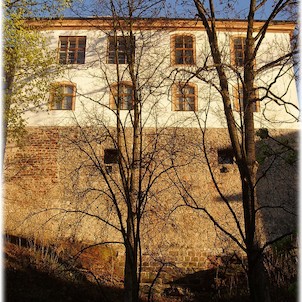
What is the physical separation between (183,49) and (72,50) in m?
4.54

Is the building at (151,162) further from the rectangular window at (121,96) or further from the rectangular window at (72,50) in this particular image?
the rectangular window at (121,96)

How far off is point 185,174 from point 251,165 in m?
8.30

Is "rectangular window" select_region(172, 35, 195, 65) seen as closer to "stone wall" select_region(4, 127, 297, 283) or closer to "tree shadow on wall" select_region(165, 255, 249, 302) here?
"stone wall" select_region(4, 127, 297, 283)

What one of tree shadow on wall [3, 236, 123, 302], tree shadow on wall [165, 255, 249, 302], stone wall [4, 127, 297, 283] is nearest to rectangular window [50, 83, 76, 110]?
stone wall [4, 127, 297, 283]

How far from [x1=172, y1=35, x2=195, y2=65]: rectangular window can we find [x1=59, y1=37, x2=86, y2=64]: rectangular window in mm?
3710

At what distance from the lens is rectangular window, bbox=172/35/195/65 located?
13.7m

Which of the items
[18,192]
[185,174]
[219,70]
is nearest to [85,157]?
[18,192]

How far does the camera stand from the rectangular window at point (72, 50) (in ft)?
45.8

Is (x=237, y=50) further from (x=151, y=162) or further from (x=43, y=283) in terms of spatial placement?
(x=43, y=283)

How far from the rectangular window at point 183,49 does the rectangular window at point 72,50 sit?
3710 mm

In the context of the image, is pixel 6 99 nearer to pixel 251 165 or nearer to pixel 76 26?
pixel 76 26

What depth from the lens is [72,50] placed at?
46.2ft

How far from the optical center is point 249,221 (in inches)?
119

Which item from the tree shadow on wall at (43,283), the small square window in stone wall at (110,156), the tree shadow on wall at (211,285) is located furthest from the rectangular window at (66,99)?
the tree shadow on wall at (211,285)
